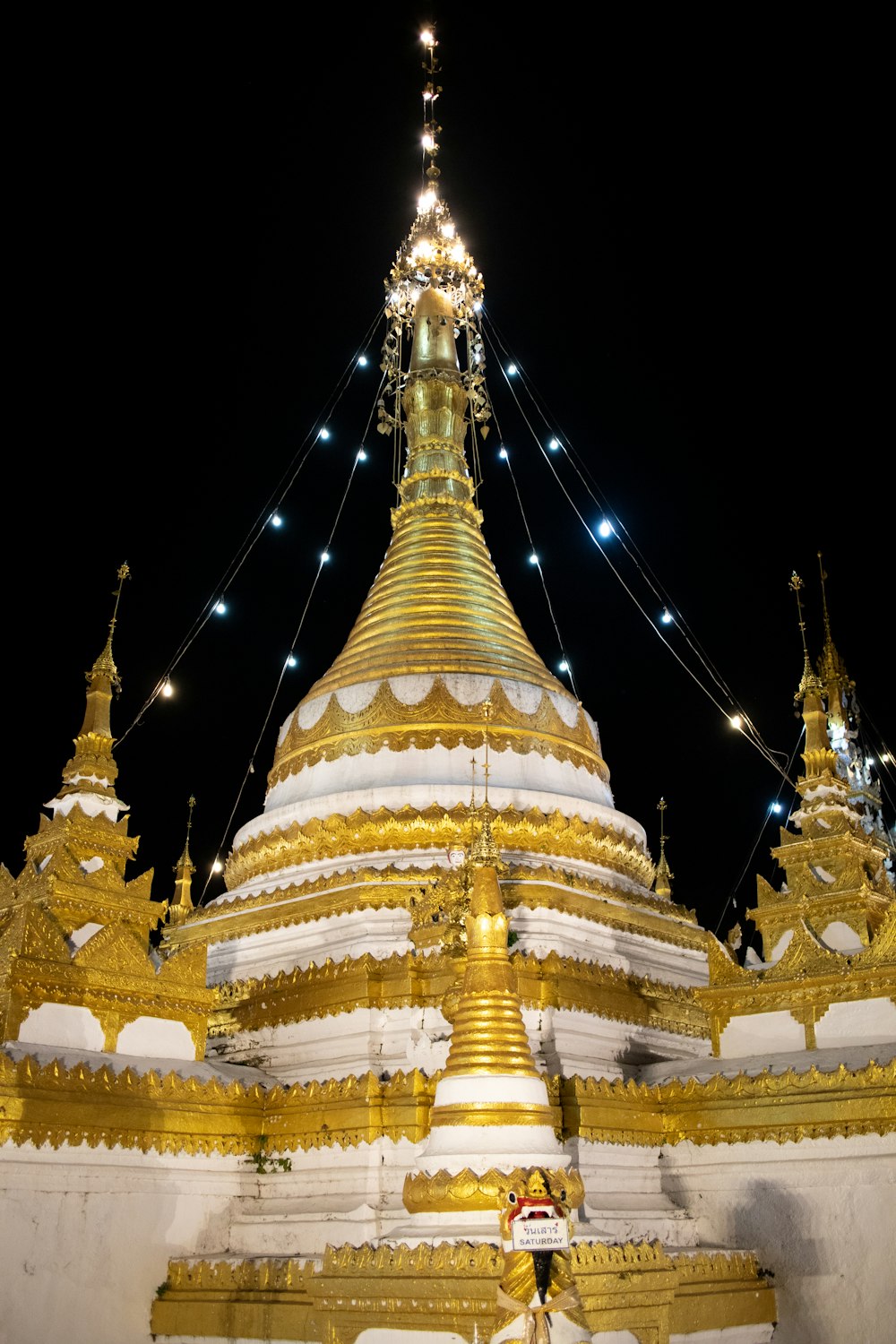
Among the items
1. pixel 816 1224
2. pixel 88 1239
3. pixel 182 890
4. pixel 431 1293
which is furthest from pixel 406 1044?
pixel 182 890

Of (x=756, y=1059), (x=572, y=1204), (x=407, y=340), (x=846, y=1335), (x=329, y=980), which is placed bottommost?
(x=846, y=1335)

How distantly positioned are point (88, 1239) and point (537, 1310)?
4414 millimetres

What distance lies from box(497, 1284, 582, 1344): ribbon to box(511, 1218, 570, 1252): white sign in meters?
0.26

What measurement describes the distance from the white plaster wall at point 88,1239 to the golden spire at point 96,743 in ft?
13.8

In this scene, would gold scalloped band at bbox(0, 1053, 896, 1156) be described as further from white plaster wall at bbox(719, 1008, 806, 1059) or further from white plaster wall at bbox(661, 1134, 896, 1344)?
white plaster wall at bbox(719, 1008, 806, 1059)

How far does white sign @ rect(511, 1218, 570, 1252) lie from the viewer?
5781mm

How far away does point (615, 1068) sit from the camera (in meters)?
11.2

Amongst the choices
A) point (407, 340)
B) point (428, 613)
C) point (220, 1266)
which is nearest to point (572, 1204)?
point (220, 1266)

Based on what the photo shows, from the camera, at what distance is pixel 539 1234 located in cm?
579

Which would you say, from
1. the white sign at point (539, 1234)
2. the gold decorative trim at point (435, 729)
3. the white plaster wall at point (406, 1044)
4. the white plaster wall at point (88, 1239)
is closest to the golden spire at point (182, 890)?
the gold decorative trim at point (435, 729)

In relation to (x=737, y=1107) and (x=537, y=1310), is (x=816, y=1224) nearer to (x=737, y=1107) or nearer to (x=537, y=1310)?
(x=737, y=1107)

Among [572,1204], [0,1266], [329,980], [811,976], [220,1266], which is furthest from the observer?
[329,980]

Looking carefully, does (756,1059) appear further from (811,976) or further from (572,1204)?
(572,1204)

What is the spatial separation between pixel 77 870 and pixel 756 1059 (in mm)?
6359
